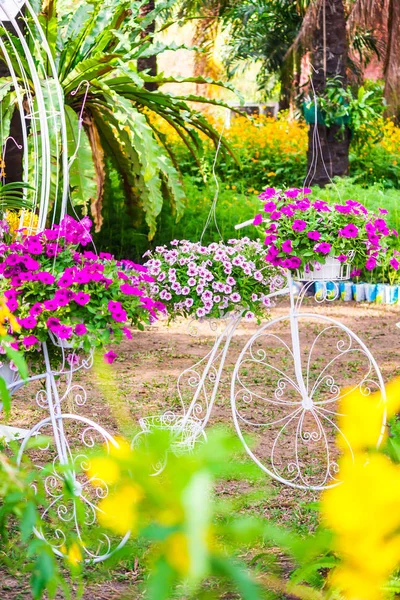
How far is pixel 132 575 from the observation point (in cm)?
260

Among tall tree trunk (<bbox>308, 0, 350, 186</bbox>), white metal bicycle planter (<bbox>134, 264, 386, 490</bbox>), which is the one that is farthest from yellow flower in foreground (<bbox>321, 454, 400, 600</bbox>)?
tall tree trunk (<bbox>308, 0, 350, 186</bbox>)

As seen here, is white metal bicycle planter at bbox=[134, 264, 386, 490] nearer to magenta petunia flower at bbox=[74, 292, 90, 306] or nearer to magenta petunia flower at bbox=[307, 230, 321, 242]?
magenta petunia flower at bbox=[307, 230, 321, 242]

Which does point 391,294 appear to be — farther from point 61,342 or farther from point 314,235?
point 61,342

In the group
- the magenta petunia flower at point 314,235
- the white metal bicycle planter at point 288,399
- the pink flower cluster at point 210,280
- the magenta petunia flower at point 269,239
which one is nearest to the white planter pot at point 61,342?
the white metal bicycle planter at point 288,399

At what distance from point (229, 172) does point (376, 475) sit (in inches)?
422

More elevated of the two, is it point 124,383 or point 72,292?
point 72,292

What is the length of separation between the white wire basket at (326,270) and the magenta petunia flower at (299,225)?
151mm

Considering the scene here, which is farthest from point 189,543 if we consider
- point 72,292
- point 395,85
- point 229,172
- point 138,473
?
point 229,172

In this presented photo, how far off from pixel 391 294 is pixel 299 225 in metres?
4.29

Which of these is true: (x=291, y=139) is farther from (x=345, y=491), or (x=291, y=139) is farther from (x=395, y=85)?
(x=345, y=491)

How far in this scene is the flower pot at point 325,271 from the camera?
3.17m

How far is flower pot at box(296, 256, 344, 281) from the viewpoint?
3.17 m

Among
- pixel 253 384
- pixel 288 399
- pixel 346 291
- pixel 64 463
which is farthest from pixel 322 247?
pixel 346 291

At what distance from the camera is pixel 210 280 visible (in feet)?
10.2
